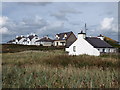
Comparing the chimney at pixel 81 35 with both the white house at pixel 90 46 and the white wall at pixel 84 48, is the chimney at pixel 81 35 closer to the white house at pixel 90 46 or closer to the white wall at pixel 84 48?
the white house at pixel 90 46

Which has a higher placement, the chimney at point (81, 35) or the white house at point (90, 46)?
the chimney at point (81, 35)

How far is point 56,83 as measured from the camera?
5031 millimetres

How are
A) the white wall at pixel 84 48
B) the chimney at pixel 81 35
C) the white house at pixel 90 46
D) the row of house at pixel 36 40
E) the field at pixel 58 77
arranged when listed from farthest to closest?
the row of house at pixel 36 40, the chimney at pixel 81 35, the white house at pixel 90 46, the white wall at pixel 84 48, the field at pixel 58 77

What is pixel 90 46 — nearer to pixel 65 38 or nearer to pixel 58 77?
pixel 58 77

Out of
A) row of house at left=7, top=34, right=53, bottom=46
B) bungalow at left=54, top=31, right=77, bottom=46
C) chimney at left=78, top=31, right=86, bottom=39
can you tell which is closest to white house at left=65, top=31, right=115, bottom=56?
chimney at left=78, top=31, right=86, bottom=39

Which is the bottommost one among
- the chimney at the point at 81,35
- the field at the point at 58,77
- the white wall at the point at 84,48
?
the field at the point at 58,77

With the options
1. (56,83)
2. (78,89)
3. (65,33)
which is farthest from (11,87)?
(65,33)

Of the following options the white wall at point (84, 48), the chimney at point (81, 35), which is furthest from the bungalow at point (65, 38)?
the chimney at point (81, 35)

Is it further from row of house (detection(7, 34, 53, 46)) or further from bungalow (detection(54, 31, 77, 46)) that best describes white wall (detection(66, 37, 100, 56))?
row of house (detection(7, 34, 53, 46))

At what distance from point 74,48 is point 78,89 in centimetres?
2707

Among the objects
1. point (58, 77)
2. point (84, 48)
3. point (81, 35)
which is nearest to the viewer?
point (58, 77)

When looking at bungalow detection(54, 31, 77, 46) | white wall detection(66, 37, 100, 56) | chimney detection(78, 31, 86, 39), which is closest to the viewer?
white wall detection(66, 37, 100, 56)

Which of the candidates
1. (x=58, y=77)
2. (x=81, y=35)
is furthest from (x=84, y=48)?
(x=58, y=77)

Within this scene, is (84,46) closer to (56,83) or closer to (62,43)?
(56,83)
